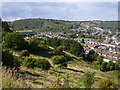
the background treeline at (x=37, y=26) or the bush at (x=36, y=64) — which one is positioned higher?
the background treeline at (x=37, y=26)

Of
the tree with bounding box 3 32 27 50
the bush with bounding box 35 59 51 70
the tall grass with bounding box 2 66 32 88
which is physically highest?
the tall grass with bounding box 2 66 32 88

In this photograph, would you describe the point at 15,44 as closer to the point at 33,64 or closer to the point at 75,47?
the point at 33,64

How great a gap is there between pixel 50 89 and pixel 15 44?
15107mm

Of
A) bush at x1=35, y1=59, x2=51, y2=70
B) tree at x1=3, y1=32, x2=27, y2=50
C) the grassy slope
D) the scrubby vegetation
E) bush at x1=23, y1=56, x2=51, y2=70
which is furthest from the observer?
tree at x1=3, y1=32, x2=27, y2=50

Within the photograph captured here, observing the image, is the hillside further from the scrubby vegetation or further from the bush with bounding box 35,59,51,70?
the bush with bounding box 35,59,51,70

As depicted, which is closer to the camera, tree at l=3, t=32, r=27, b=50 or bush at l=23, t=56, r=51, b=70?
bush at l=23, t=56, r=51, b=70

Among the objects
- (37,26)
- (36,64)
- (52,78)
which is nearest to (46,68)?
(36,64)

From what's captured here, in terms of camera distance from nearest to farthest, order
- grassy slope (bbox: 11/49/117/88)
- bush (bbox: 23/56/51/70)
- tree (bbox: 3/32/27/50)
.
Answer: grassy slope (bbox: 11/49/117/88) < bush (bbox: 23/56/51/70) < tree (bbox: 3/32/27/50)

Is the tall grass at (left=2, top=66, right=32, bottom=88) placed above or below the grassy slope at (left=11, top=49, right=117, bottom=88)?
above

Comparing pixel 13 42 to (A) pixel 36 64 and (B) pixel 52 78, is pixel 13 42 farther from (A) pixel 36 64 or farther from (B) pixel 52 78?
(B) pixel 52 78

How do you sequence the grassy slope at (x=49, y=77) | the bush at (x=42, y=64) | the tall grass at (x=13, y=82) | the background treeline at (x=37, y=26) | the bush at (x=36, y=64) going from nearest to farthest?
the tall grass at (x=13, y=82) < the grassy slope at (x=49, y=77) < the bush at (x=36, y=64) < the bush at (x=42, y=64) < the background treeline at (x=37, y=26)

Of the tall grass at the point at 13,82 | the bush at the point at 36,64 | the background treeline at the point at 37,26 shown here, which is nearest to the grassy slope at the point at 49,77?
the tall grass at the point at 13,82

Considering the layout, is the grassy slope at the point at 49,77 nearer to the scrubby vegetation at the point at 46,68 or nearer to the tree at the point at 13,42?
the scrubby vegetation at the point at 46,68

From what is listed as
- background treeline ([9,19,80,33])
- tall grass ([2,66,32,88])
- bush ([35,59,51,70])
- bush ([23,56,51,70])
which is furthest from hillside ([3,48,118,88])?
background treeline ([9,19,80,33])
